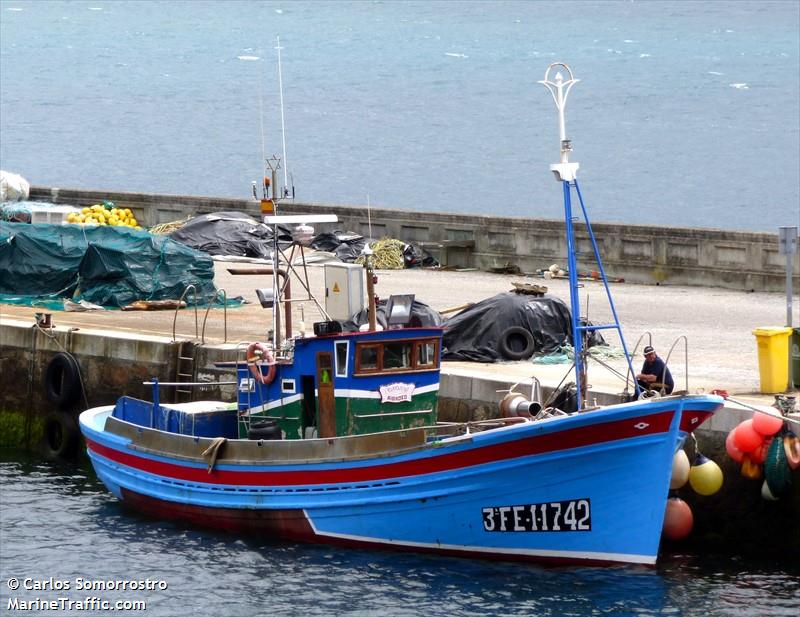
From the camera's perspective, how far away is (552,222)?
33.3 meters

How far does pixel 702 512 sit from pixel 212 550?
6229mm

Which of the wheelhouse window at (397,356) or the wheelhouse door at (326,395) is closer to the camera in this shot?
the wheelhouse window at (397,356)

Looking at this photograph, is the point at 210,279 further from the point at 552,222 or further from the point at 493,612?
the point at 493,612

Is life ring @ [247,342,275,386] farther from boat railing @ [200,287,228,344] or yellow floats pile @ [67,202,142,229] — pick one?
yellow floats pile @ [67,202,142,229]

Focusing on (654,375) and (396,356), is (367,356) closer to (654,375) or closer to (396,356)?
(396,356)

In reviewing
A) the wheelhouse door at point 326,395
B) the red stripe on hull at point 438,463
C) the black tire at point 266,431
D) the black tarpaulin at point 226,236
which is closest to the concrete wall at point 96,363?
the red stripe on hull at point 438,463

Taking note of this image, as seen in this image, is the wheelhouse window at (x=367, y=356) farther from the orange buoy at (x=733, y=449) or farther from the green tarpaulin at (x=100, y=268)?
the green tarpaulin at (x=100, y=268)

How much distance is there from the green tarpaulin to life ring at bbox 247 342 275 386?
9.61 m

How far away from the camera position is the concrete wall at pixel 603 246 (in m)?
30.4

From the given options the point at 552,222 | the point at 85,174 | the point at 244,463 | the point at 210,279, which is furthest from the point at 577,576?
the point at 85,174

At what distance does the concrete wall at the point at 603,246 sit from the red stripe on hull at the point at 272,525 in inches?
493

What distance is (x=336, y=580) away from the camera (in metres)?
18.7

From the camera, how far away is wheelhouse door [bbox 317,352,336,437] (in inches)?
774

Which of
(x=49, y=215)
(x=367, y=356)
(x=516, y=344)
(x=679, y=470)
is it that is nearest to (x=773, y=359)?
(x=679, y=470)
